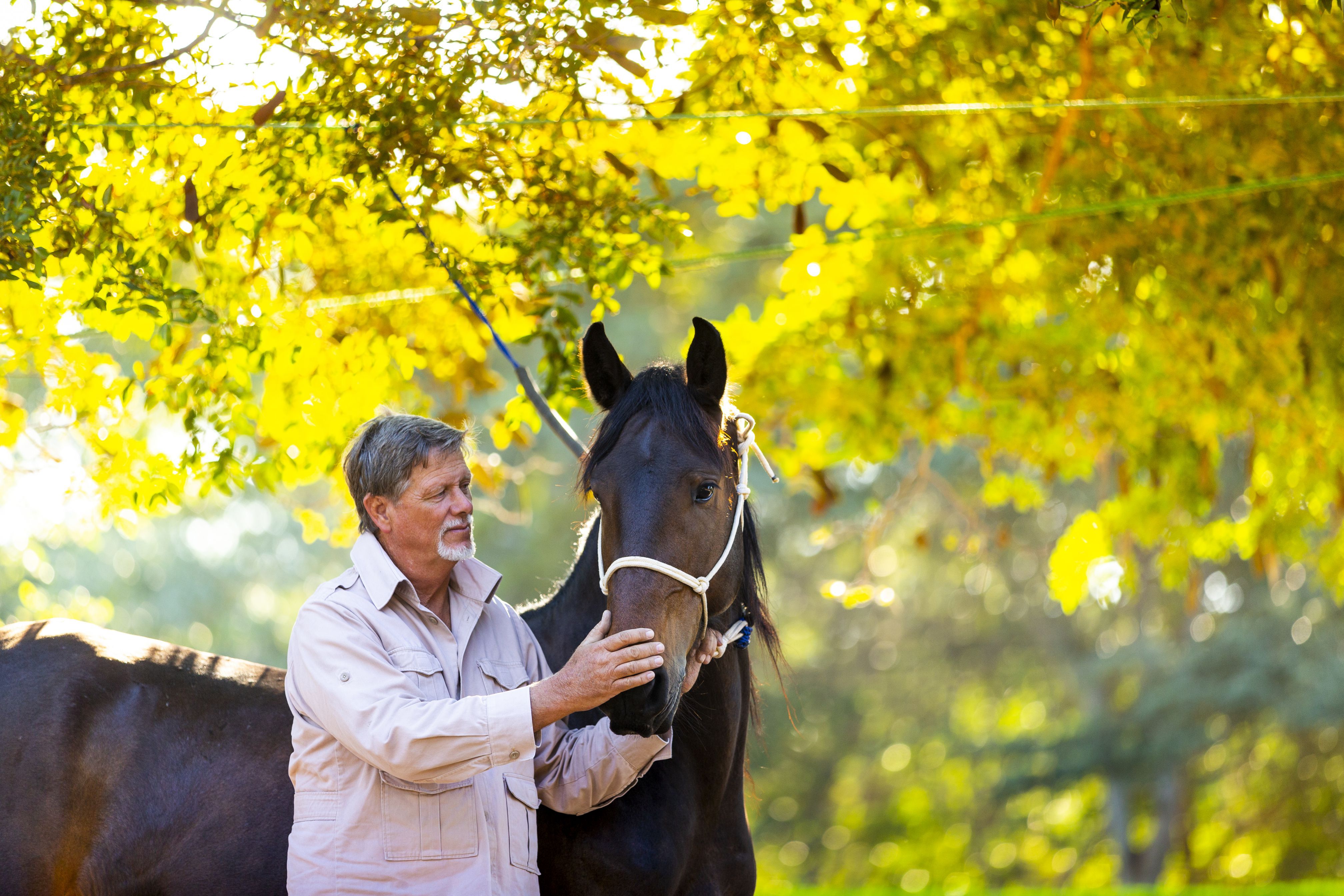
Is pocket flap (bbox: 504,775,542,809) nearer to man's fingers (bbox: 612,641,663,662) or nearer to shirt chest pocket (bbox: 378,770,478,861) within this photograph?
shirt chest pocket (bbox: 378,770,478,861)

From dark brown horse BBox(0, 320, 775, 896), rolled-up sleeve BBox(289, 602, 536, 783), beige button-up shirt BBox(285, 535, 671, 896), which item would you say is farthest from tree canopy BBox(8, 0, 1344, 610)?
rolled-up sleeve BBox(289, 602, 536, 783)

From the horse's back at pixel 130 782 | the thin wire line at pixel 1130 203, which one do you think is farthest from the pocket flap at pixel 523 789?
the thin wire line at pixel 1130 203

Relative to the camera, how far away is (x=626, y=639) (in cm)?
230

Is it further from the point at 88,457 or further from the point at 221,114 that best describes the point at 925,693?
the point at 221,114

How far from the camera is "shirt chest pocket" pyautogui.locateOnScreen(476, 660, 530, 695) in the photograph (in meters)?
2.71

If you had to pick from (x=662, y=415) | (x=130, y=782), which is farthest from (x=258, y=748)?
(x=662, y=415)

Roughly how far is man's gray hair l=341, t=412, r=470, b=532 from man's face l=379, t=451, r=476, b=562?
0.07 ft

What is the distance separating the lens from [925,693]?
1981 centimetres

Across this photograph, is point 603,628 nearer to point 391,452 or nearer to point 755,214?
point 391,452

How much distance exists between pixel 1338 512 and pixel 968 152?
3685 mm

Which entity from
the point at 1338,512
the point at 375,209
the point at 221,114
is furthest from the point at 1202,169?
the point at 221,114

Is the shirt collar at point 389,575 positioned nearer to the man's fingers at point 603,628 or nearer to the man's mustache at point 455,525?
the man's mustache at point 455,525

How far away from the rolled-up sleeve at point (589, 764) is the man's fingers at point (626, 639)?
0.44 meters

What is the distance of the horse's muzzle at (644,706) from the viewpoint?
2.32m
